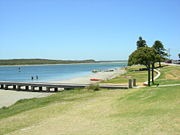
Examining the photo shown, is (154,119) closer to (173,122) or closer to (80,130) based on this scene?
(173,122)

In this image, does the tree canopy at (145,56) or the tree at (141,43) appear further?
the tree at (141,43)

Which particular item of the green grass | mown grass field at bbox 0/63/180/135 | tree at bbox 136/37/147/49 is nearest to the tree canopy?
the green grass

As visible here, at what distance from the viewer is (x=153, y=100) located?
13539 millimetres

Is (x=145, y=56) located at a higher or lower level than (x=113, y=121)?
higher

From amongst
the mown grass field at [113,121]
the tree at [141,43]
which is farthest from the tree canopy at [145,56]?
the tree at [141,43]

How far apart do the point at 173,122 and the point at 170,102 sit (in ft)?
12.4

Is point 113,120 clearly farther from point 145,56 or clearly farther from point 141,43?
point 141,43

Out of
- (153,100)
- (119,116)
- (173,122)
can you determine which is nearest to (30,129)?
(119,116)

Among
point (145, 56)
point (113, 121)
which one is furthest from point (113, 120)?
point (145, 56)

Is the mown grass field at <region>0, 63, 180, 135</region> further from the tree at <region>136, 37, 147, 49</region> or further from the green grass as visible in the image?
the tree at <region>136, 37, 147, 49</region>

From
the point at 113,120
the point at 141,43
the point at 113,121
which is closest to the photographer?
the point at 113,121

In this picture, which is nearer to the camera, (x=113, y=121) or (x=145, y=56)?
(x=113, y=121)

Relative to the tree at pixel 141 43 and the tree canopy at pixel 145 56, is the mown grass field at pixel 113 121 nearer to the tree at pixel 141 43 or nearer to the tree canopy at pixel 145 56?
the tree canopy at pixel 145 56

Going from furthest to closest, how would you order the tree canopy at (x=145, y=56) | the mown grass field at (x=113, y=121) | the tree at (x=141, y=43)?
the tree at (x=141, y=43)
the tree canopy at (x=145, y=56)
the mown grass field at (x=113, y=121)
